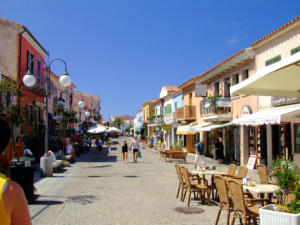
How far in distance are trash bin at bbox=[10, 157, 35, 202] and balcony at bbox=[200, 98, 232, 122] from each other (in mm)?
14125

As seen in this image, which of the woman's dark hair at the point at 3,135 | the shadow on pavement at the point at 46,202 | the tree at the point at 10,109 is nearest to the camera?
the woman's dark hair at the point at 3,135

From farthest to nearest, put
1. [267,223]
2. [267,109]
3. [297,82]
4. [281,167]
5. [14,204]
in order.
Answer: [267,109] → [297,82] → [281,167] → [267,223] → [14,204]

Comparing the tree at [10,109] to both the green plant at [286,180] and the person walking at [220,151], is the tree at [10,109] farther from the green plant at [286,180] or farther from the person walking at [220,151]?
the person walking at [220,151]

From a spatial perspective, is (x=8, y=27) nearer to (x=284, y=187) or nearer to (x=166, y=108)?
(x=284, y=187)

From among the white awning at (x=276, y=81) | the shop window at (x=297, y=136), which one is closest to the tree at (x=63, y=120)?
the shop window at (x=297, y=136)

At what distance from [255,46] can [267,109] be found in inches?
146

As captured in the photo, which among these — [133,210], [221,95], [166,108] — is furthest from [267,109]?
[166,108]

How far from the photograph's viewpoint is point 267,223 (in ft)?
14.6

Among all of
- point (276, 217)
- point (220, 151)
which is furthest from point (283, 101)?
point (276, 217)

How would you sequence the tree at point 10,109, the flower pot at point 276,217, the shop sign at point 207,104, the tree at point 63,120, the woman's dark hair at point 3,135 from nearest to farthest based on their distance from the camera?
the woman's dark hair at point 3,135 → the flower pot at point 276,217 → the tree at point 10,109 → the shop sign at point 207,104 → the tree at point 63,120

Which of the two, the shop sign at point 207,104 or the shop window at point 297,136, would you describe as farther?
the shop sign at point 207,104

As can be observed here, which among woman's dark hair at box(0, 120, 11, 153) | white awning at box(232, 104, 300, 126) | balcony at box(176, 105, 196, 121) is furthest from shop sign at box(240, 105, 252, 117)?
woman's dark hair at box(0, 120, 11, 153)

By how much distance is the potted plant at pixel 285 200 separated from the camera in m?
4.23

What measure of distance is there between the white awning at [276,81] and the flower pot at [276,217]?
88.3 inches
